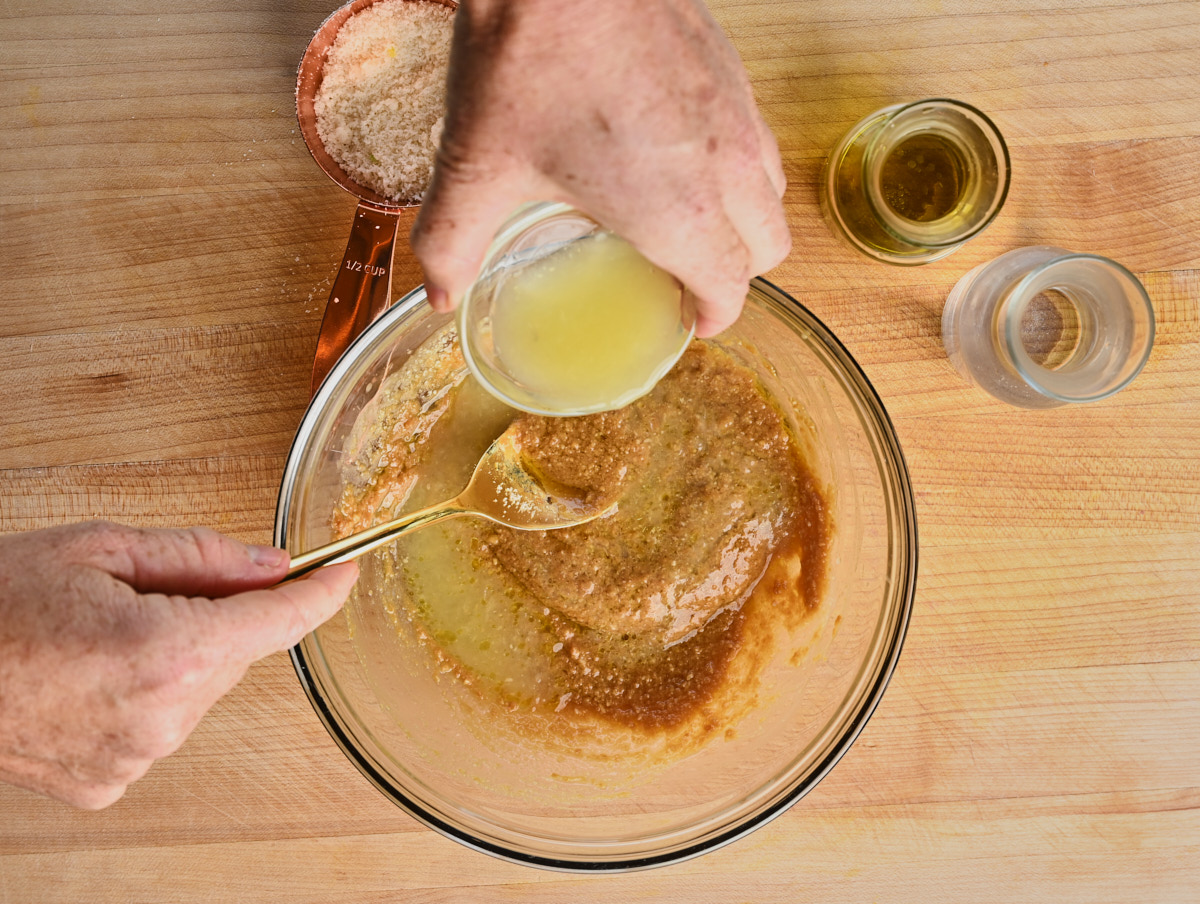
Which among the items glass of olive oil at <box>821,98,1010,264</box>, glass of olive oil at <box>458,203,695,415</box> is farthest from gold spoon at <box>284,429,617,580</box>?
glass of olive oil at <box>821,98,1010,264</box>

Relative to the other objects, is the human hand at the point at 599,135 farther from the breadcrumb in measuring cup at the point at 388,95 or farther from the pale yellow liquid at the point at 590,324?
the breadcrumb in measuring cup at the point at 388,95

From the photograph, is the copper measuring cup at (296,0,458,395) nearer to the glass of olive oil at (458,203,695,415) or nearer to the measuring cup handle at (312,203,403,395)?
the measuring cup handle at (312,203,403,395)

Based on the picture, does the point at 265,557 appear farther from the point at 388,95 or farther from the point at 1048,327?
the point at 1048,327

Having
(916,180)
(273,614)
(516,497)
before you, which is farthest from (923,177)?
(273,614)

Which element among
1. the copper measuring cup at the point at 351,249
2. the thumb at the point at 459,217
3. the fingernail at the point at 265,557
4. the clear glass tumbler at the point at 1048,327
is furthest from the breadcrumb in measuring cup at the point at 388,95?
the clear glass tumbler at the point at 1048,327

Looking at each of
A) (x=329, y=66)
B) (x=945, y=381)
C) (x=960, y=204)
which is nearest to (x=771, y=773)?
(x=945, y=381)

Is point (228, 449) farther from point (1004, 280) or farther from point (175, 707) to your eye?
point (1004, 280)
